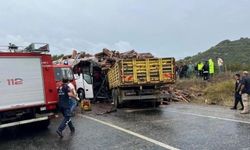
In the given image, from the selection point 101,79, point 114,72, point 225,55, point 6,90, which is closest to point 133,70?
point 114,72

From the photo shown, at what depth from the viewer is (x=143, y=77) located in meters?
18.2

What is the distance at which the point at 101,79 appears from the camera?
933 inches

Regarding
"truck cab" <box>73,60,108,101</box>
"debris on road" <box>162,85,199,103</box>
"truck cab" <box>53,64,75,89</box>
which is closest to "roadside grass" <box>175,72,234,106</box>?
"debris on road" <box>162,85,199,103</box>

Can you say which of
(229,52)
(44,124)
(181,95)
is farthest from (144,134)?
(229,52)

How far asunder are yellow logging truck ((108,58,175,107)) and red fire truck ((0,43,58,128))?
5.74 m

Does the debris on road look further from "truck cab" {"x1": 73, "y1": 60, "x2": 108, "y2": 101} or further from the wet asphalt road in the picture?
the wet asphalt road

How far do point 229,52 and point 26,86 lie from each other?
4856 cm

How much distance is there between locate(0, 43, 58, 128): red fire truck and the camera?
1145cm

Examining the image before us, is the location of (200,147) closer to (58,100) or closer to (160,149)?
(160,149)

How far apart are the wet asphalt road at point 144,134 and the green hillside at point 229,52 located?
122 feet

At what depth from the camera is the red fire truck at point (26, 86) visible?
11453mm

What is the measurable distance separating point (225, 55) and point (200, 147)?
48.6 m

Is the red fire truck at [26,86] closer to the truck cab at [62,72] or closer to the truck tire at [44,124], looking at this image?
the truck tire at [44,124]

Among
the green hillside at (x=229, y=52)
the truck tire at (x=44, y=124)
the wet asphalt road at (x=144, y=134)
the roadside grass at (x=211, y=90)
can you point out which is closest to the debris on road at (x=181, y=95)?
the roadside grass at (x=211, y=90)
